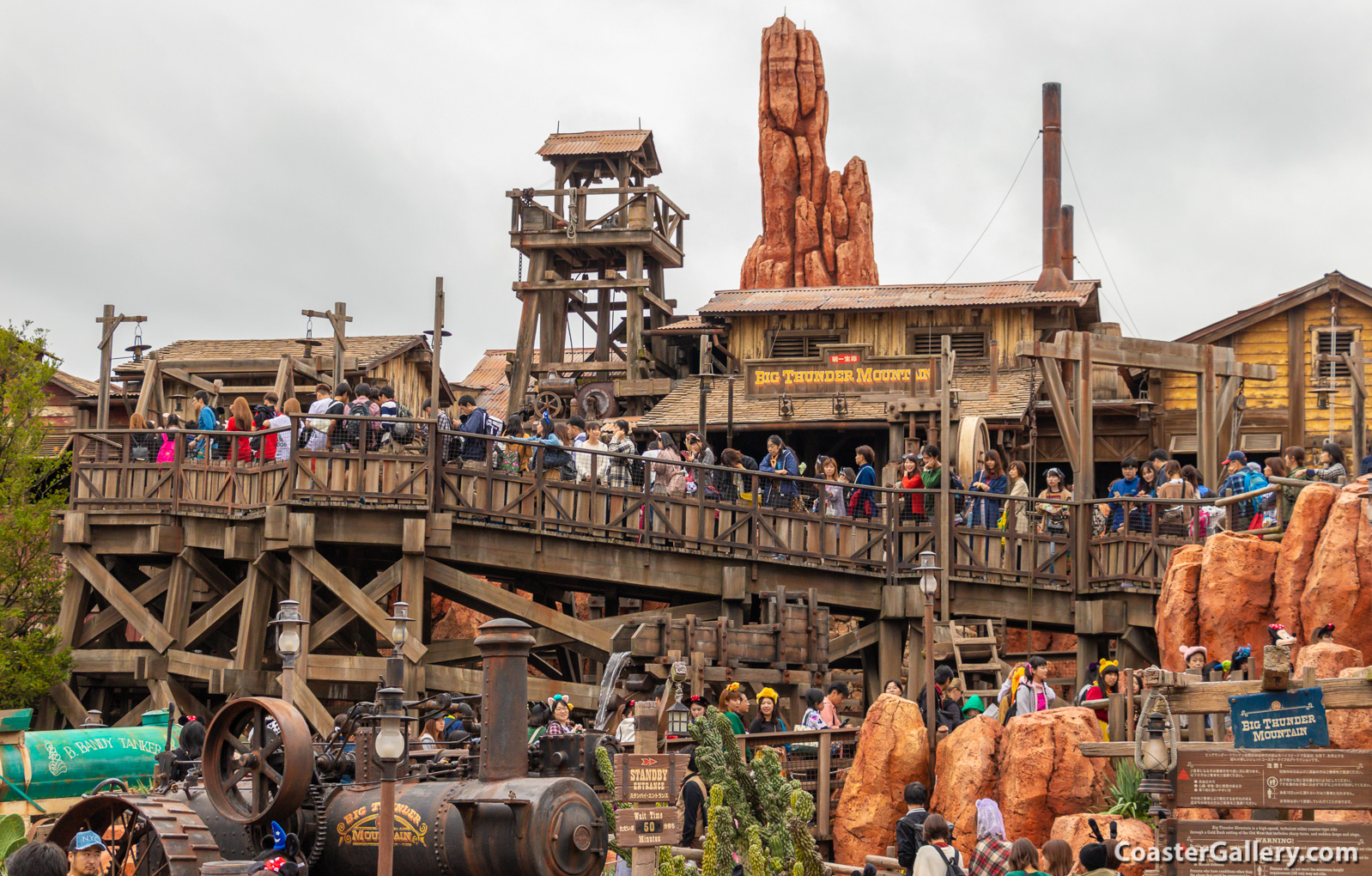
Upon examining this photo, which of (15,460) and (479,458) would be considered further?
(15,460)

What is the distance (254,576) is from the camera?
22.3 metres

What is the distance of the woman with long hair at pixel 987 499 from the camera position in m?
22.7

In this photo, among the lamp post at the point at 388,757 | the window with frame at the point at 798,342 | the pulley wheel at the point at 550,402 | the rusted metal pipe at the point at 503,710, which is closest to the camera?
the lamp post at the point at 388,757

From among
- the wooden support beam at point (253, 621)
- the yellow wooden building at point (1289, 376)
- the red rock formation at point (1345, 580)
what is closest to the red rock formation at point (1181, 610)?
the red rock formation at point (1345, 580)

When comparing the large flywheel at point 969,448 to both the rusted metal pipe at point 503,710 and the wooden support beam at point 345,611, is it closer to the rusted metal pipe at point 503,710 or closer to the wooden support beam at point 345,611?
the wooden support beam at point 345,611

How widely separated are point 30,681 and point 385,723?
13002 mm

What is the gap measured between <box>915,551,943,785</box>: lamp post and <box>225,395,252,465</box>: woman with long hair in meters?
9.77

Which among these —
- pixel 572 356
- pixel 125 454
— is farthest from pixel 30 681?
pixel 572 356

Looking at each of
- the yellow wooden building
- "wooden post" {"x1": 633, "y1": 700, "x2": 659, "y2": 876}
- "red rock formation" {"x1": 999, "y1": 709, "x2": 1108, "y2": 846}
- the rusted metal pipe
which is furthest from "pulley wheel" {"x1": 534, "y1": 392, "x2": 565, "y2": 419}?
the rusted metal pipe

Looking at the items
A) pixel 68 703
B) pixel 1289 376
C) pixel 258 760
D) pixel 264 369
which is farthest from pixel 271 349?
pixel 258 760

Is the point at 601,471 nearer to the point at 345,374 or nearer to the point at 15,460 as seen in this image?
the point at 15,460

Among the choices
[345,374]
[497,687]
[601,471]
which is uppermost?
[345,374]

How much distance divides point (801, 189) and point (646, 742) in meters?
55.7

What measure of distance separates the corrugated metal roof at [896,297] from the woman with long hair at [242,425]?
684 inches
